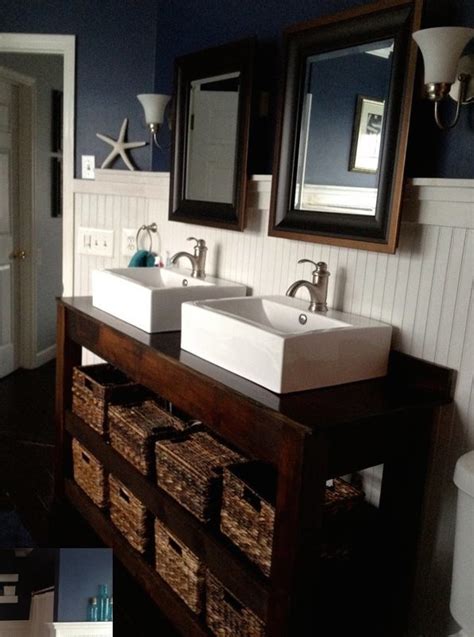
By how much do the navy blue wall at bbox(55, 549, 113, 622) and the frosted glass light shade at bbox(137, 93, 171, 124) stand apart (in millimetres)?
2074

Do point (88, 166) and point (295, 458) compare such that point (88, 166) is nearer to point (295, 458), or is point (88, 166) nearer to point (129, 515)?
point (129, 515)

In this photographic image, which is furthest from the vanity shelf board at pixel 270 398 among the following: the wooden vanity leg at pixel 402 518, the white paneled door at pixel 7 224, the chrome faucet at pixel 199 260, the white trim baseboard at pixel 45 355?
the white trim baseboard at pixel 45 355

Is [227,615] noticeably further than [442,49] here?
Yes

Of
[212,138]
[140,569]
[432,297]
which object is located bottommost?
[140,569]

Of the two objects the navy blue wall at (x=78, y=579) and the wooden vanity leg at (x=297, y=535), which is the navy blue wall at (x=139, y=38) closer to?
the wooden vanity leg at (x=297, y=535)

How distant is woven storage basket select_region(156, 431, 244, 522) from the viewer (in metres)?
1.71

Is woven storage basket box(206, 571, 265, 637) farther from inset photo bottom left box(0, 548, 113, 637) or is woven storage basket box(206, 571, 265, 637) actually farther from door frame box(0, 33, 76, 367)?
door frame box(0, 33, 76, 367)

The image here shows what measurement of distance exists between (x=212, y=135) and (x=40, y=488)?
1670 millimetres

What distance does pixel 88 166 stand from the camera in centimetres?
301

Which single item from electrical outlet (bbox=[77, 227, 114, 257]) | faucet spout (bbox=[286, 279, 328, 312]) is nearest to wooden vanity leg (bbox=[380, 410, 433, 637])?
faucet spout (bbox=[286, 279, 328, 312])

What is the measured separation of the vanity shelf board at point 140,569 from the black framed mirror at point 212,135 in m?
1.16

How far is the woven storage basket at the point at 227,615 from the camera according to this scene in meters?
1.56

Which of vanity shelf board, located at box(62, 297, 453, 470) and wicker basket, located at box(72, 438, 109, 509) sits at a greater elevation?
vanity shelf board, located at box(62, 297, 453, 470)

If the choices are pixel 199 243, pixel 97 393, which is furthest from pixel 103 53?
pixel 97 393
